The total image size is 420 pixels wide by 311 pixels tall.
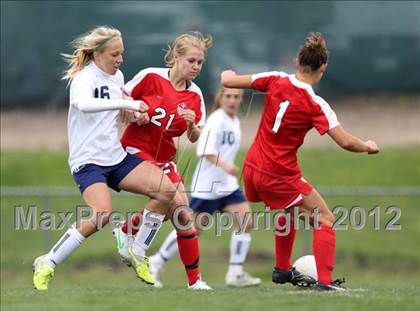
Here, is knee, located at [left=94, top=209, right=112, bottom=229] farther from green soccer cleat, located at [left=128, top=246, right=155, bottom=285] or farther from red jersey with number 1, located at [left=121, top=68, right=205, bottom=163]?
red jersey with number 1, located at [left=121, top=68, right=205, bottom=163]

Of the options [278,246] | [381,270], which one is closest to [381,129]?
[381,270]

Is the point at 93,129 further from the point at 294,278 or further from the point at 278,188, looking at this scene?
the point at 294,278

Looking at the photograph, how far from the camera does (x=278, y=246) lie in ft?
29.0

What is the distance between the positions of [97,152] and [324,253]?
1.89m

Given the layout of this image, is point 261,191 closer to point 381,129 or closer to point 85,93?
point 85,93

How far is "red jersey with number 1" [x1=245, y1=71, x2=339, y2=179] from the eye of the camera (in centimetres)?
820

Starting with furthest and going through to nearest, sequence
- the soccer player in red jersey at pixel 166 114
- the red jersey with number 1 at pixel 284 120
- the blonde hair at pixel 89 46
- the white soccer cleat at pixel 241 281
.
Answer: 1. the white soccer cleat at pixel 241 281
2. the soccer player in red jersey at pixel 166 114
3. the blonde hair at pixel 89 46
4. the red jersey with number 1 at pixel 284 120

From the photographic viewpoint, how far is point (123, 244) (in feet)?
28.4

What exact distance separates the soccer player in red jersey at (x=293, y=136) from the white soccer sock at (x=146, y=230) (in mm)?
785

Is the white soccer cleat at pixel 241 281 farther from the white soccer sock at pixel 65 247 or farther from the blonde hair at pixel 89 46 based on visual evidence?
the blonde hair at pixel 89 46

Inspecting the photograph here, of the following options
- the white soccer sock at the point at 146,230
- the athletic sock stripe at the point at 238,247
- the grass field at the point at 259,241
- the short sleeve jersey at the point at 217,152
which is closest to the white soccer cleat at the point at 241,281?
the athletic sock stripe at the point at 238,247

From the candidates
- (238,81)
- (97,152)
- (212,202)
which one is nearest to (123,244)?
(97,152)

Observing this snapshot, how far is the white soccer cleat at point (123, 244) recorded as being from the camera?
8.63 meters

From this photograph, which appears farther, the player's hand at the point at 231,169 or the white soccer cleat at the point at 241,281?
the white soccer cleat at the point at 241,281
